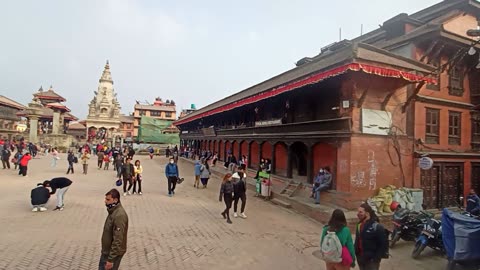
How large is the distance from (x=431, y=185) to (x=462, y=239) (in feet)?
26.8

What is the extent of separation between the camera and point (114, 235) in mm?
4352

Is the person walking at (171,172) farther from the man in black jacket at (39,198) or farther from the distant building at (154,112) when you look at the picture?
the distant building at (154,112)

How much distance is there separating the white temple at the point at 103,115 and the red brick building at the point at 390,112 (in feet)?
193

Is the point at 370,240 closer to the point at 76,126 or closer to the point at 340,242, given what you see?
the point at 340,242

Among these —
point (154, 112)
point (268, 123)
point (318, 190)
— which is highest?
point (154, 112)

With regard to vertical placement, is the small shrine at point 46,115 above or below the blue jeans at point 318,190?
above

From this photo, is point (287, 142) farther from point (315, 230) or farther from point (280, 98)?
point (315, 230)

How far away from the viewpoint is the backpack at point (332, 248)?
14.5 feet

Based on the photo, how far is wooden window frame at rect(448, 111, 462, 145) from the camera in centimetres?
1470

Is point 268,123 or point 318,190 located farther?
point 268,123

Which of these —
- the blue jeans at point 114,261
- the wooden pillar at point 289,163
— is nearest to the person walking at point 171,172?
the wooden pillar at point 289,163

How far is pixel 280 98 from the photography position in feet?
53.5

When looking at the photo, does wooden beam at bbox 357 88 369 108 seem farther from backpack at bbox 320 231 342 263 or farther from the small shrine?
the small shrine

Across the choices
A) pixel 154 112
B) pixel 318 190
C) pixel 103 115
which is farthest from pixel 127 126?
pixel 318 190
